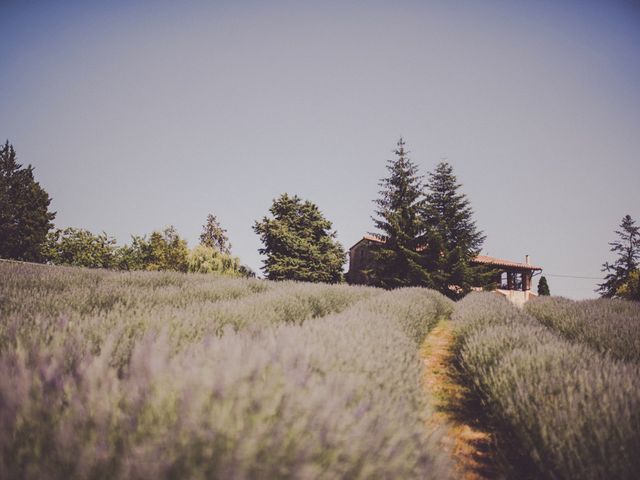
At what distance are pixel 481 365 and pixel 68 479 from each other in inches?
145

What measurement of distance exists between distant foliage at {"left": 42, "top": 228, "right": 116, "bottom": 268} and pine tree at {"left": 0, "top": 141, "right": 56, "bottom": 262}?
9.64 metres

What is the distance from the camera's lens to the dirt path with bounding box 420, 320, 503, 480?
90.0 inches

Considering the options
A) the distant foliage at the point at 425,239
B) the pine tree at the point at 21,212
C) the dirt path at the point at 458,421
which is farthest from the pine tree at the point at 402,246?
the pine tree at the point at 21,212

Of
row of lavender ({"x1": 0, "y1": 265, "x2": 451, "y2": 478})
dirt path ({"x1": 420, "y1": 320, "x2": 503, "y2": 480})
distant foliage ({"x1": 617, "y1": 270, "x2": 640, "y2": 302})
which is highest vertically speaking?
distant foliage ({"x1": 617, "y1": 270, "x2": 640, "y2": 302})

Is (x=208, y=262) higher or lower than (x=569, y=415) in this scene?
higher

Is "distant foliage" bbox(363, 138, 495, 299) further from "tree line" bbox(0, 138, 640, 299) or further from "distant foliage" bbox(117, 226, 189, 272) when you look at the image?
"distant foliage" bbox(117, 226, 189, 272)

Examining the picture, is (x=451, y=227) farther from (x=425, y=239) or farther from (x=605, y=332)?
(x=605, y=332)

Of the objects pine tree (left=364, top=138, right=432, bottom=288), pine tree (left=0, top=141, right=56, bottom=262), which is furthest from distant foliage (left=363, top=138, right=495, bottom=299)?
pine tree (left=0, top=141, right=56, bottom=262)

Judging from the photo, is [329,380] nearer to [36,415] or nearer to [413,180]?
[36,415]

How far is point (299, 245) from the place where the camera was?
1032 inches

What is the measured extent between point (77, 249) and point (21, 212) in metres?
18.1

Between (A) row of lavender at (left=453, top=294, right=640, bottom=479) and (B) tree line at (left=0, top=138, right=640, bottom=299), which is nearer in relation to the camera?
(A) row of lavender at (left=453, top=294, right=640, bottom=479)

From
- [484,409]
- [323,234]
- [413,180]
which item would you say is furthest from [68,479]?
A: [323,234]

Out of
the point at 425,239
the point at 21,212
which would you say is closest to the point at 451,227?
the point at 425,239
